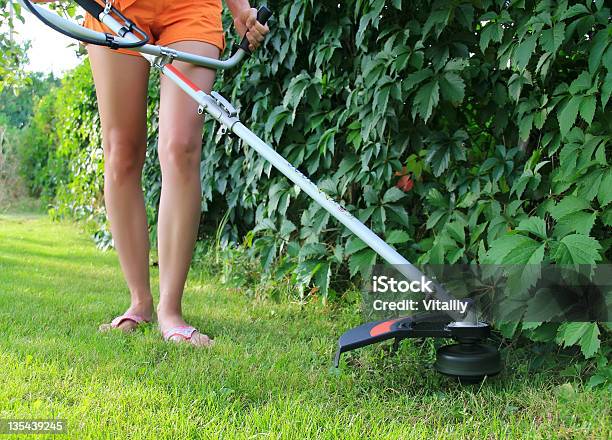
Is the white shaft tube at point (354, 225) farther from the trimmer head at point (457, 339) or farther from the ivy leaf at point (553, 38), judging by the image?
the ivy leaf at point (553, 38)

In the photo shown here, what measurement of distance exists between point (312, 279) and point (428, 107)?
3.18 feet

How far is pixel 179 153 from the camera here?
208 cm

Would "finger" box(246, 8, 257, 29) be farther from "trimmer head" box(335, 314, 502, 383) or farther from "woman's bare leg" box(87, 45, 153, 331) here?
"trimmer head" box(335, 314, 502, 383)

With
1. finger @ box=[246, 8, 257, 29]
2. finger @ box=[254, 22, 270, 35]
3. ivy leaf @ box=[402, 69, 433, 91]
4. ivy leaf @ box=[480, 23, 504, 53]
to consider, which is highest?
finger @ box=[246, 8, 257, 29]

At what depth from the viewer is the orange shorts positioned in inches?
82.2

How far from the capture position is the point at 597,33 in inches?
62.7

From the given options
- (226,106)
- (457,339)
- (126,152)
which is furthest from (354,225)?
(126,152)

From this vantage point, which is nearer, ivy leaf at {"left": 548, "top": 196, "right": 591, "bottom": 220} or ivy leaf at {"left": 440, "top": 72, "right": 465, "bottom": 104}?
ivy leaf at {"left": 548, "top": 196, "right": 591, "bottom": 220}

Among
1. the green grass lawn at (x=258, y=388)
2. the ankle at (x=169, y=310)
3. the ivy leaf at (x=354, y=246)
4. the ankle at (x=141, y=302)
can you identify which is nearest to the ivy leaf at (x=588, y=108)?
the green grass lawn at (x=258, y=388)

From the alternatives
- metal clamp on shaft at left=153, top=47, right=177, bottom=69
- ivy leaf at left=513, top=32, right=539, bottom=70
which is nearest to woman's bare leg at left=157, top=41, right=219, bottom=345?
metal clamp on shaft at left=153, top=47, right=177, bottom=69

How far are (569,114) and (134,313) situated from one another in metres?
1.52

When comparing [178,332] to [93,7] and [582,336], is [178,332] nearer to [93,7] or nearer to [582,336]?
[93,7]

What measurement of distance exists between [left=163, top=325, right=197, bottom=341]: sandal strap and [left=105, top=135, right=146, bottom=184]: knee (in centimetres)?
54

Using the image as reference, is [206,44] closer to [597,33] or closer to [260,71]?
[260,71]
